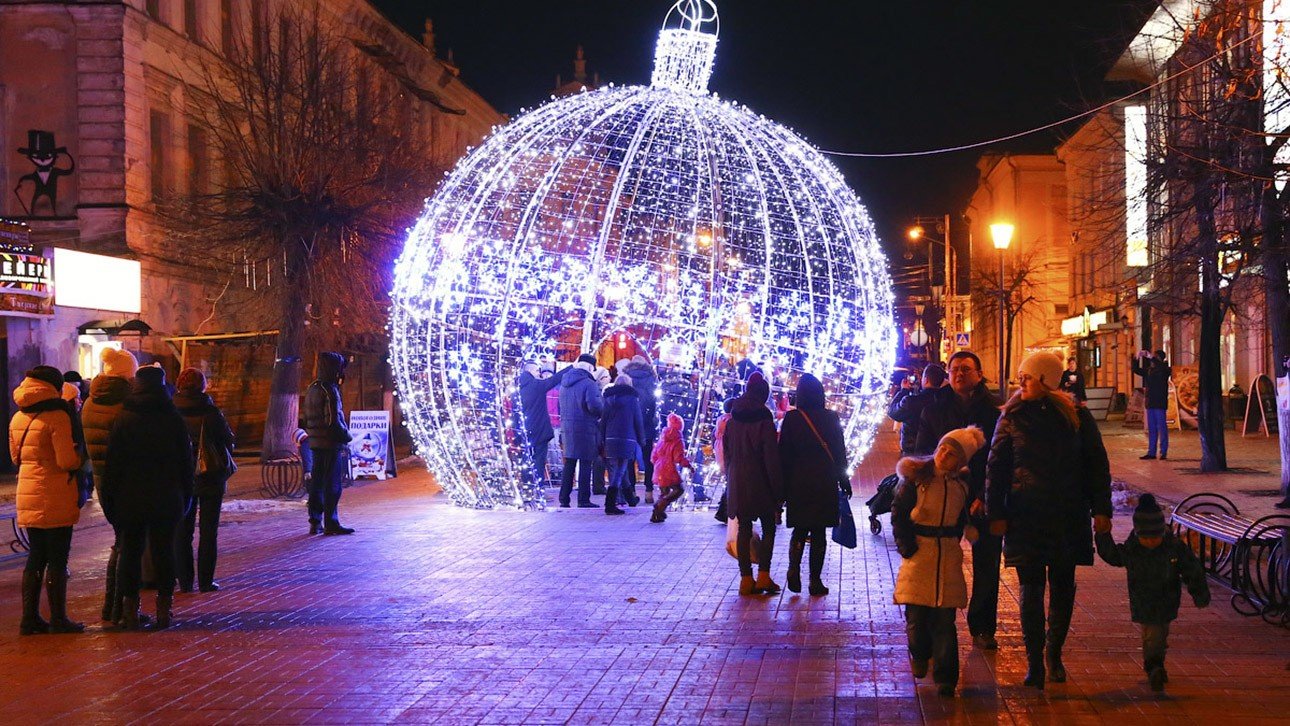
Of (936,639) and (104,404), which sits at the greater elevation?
(104,404)

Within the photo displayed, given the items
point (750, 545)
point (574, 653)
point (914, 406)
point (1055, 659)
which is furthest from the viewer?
point (914, 406)

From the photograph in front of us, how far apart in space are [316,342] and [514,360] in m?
15.6

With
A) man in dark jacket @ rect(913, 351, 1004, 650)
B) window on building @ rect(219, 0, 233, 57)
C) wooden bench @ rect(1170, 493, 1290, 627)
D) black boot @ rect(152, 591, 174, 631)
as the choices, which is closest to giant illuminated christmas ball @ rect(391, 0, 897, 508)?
wooden bench @ rect(1170, 493, 1290, 627)

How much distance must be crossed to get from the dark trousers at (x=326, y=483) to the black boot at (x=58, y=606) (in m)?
4.72

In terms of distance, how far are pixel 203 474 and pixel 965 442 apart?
20.1ft

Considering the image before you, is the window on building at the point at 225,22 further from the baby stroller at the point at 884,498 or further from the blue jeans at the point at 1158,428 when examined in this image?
the baby stroller at the point at 884,498

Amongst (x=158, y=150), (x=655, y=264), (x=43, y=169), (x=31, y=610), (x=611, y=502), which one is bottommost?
(x=31, y=610)

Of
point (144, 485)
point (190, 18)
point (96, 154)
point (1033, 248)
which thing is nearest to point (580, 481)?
point (144, 485)

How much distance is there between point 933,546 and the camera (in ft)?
22.1

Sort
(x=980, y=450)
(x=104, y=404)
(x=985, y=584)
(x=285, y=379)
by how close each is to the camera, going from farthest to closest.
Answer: (x=285, y=379) → (x=104, y=404) → (x=980, y=450) → (x=985, y=584)

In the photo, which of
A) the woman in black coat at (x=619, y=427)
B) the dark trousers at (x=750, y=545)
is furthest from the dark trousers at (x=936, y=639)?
the woman in black coat at (x=619, y=427)

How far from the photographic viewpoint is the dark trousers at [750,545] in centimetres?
949

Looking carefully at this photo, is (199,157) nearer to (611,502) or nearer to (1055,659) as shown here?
(611,502)

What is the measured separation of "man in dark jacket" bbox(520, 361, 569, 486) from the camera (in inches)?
603
